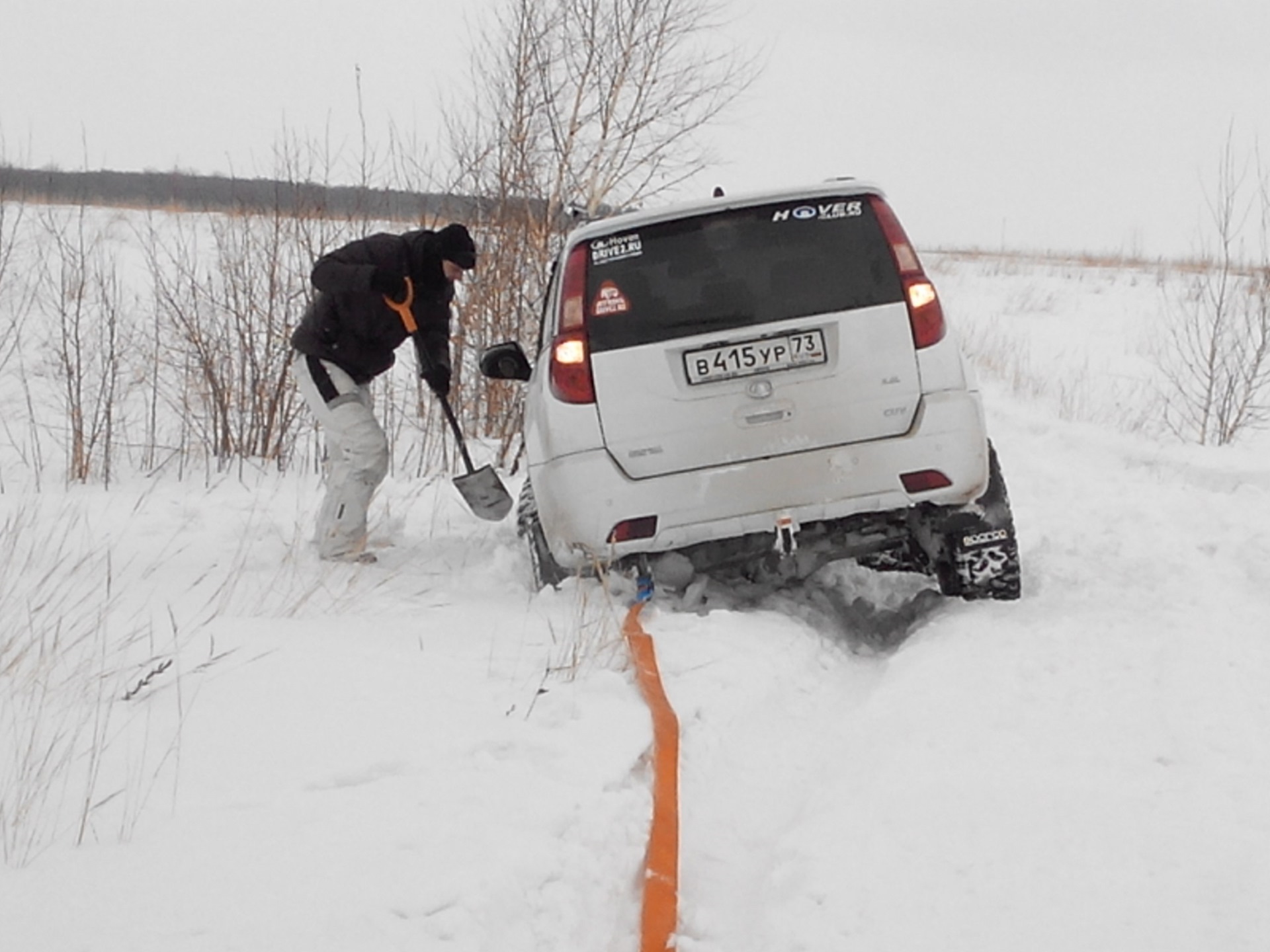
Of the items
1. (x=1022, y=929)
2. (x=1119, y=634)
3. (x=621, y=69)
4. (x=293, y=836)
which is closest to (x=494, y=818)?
(x=293, y=836)

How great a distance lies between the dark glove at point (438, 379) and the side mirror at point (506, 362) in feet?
1.69

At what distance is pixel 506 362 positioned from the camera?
203 inches

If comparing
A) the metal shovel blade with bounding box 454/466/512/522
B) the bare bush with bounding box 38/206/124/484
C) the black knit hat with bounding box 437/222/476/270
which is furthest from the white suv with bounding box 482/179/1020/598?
the bare bush with bounding box 38/206/124/484

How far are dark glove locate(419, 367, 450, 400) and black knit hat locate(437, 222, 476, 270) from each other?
576 mm

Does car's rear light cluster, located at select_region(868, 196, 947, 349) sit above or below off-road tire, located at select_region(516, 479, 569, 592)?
Answer: above

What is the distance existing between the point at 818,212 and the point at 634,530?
1422mm

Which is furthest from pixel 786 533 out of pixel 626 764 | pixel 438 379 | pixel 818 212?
pixel 438 379

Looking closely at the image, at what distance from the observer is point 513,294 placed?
9.95 meters

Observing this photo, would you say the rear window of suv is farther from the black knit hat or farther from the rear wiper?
the black knit hat

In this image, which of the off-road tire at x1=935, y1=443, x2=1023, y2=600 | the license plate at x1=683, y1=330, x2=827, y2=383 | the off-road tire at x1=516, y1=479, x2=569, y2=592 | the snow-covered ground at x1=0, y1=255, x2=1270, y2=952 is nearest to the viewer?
the snow-covered ground at x1=0, y1=255, x2=1270, y2=952

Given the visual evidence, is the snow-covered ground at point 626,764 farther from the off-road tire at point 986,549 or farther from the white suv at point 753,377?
the white suv at point 753,377

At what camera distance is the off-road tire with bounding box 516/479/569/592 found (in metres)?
4.73

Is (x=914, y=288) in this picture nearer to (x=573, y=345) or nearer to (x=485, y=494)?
(x=573, y=345)

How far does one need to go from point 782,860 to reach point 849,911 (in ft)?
0.92
